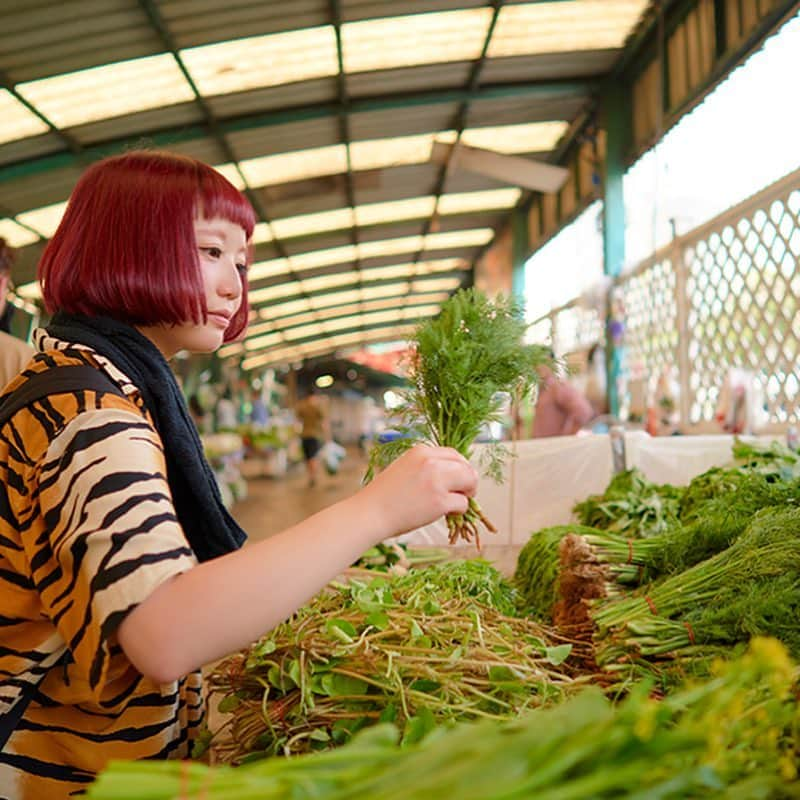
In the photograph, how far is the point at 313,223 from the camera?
38.5 feet

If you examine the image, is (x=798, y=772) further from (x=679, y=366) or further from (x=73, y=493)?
(x=679, y=366)

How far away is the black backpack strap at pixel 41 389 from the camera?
0.94 meters

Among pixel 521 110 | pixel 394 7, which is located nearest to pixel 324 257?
pixel 521 110

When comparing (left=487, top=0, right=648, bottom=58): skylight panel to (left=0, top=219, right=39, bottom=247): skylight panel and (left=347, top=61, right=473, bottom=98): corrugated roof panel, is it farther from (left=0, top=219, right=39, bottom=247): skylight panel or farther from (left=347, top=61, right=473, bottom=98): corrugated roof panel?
(left=0, top=219, right=39, bottom=247): skylight panel

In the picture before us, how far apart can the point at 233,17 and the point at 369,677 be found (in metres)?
6.14

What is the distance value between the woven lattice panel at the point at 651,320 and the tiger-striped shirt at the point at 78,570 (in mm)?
4900

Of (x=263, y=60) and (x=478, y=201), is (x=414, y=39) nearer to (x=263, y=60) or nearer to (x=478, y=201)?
(x=263, y=60)

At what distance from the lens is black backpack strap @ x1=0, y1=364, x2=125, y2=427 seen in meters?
0.94

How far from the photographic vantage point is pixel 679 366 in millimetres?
5406

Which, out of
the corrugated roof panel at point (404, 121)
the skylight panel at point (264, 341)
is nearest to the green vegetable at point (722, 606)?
the corrugated roof panel at point (404, 121)

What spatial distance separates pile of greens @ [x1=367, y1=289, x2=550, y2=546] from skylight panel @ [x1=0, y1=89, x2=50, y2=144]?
20.4 ft

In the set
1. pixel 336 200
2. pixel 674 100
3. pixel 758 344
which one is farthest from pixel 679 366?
pixel 336 200

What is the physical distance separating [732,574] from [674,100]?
6.33m

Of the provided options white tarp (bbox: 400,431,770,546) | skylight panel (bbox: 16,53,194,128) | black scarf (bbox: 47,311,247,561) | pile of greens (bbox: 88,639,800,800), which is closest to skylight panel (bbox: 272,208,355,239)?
skylight panel (bbox: 16,53,194,128)
